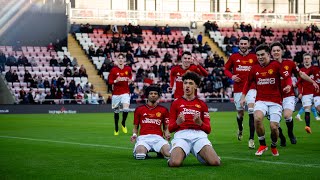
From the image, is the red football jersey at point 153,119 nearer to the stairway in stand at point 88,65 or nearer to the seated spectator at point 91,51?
the stairway in stand at point 88,65

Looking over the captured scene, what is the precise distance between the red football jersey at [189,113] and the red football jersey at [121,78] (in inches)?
439

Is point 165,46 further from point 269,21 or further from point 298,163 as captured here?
point 298,163

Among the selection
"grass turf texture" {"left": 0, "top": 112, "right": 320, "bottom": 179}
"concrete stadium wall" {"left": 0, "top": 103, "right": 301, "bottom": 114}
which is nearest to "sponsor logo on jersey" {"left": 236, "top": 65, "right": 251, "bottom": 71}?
"grass turf texture" {"left": 0, "top": 112, "right": 320, "bottom": 179}

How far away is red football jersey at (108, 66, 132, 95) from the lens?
78.7 ft

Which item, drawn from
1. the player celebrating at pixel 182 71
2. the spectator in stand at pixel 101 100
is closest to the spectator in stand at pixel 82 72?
the spectator in stand at pixel 101 100

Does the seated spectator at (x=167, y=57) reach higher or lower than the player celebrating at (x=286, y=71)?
lower

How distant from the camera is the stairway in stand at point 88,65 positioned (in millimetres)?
47781

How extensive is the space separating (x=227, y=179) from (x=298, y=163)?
2.77 metres

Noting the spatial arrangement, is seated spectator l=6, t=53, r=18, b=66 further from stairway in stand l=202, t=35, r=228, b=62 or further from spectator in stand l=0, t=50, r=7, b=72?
stairway in stand l=202, t=35, r=228, b=62

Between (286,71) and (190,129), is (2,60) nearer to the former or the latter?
(286,71)

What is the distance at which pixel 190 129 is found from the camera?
1292 centimetres

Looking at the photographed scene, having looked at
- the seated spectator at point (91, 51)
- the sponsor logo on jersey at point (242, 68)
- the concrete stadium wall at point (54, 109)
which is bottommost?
the concrete stadium wall at point (54, 109)

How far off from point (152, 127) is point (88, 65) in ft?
117

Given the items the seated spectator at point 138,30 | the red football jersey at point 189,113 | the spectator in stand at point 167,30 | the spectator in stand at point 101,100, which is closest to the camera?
the red football jersey at point 189,113
